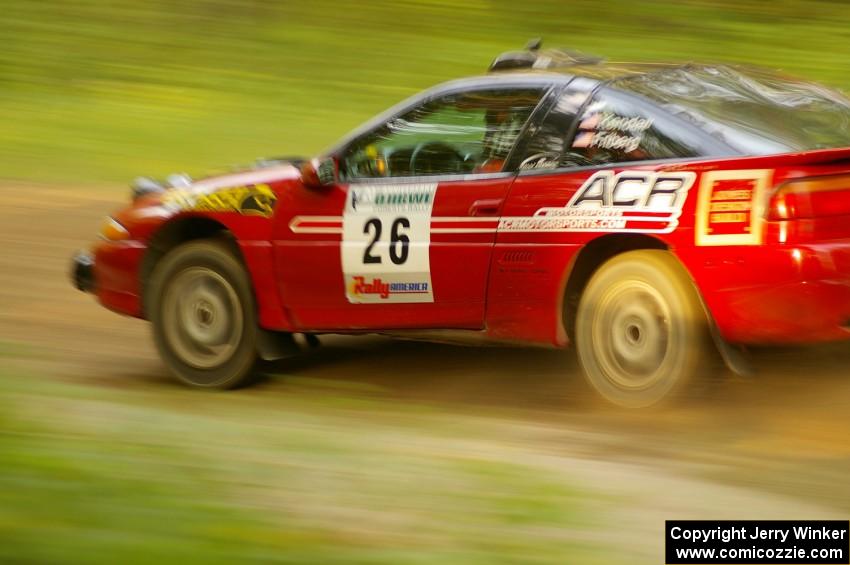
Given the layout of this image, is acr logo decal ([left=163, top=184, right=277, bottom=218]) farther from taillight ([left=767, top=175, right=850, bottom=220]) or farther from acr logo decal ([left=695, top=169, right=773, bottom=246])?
taillight ([left=767, top=175, right=850, bottom=220])

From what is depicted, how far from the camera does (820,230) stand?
5.68 m

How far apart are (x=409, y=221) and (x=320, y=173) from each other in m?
0.59

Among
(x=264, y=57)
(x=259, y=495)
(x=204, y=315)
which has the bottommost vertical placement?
(x=259, y=495)

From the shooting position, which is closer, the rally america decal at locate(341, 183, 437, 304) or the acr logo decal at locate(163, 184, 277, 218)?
the rally america decal at locate(341, 183, 437, 304)

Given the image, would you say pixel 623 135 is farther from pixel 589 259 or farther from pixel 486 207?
pixel 486 207

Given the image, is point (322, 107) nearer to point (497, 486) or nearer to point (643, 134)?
point (643, 134)

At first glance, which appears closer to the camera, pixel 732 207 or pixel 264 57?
pixel 732 207

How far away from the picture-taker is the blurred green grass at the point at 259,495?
12.4 ft

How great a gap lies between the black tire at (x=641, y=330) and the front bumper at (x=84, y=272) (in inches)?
115

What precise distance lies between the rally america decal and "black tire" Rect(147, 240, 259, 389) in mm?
685

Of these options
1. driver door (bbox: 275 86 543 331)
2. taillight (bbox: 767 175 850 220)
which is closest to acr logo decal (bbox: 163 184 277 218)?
driver door (bbox: 275 86 543 331)

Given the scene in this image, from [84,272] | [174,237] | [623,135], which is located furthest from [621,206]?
[84,272]

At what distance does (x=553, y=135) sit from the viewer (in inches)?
253

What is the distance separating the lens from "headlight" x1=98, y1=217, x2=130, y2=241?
7.65 meters
